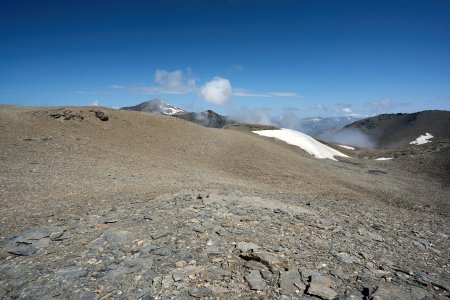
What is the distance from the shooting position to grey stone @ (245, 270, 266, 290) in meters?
6.63

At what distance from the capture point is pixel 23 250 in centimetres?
807

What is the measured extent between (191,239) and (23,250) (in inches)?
177

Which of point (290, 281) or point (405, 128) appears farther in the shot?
point (405, 128)

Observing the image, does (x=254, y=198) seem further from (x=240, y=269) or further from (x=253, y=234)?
(x=240, y=269)

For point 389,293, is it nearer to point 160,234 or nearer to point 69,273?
point 160,234

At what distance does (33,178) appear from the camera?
1507 centimetres

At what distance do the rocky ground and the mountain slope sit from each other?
138m

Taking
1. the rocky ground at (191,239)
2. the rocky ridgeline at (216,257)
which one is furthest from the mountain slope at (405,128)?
the rocky ridgeline at (216,257)

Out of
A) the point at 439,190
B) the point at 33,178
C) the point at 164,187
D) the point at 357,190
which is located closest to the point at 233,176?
the point at 164,187

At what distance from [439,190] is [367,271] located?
972 inches

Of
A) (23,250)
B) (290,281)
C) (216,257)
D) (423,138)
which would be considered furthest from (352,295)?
(423,138)

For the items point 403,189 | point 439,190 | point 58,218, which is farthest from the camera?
point 439,190

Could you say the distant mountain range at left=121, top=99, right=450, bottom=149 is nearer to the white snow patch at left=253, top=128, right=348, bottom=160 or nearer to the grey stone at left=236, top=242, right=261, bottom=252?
the white snow patch at left=253, top=128, right=348, bottom=160

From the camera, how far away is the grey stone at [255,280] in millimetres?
6628
